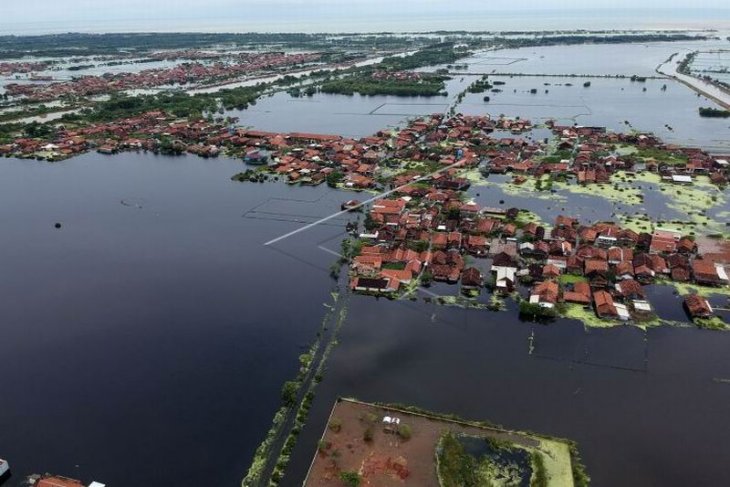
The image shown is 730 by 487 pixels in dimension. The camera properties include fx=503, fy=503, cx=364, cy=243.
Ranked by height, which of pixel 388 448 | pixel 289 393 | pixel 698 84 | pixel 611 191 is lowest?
pixel 388 448

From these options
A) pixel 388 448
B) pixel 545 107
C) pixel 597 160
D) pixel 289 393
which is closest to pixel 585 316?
pixel 388 448

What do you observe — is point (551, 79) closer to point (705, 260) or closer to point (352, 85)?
point (352, 85)

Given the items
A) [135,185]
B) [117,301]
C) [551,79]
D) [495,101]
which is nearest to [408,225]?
[117,301]

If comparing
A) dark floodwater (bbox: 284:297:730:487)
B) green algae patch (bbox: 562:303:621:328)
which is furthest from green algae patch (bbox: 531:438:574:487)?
green algae patch (bbox: 562:303:621:328)

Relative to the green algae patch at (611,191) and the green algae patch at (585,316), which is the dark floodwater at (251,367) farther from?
the green algae patch at (611,191)

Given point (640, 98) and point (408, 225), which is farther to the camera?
point (640, 98)

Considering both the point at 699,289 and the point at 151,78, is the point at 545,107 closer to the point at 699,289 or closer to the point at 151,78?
the point at 699,289
